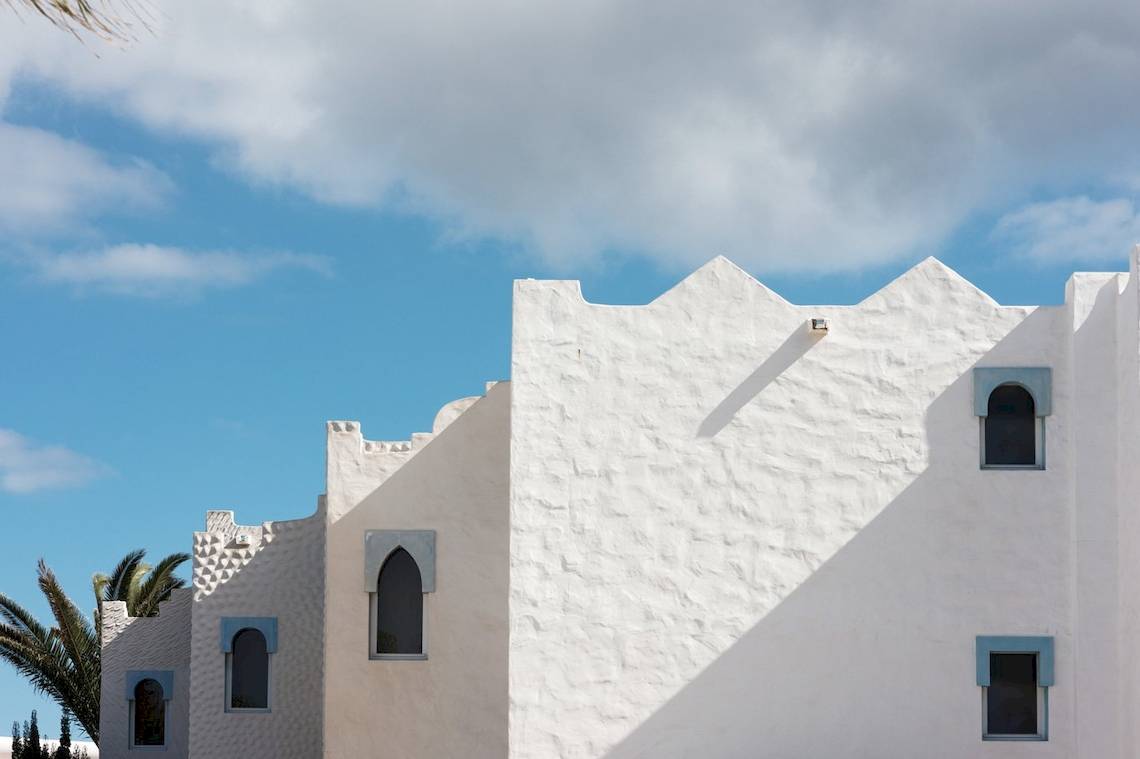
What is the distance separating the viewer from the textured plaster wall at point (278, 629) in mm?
17672

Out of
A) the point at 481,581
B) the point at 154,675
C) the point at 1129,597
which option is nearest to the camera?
the point at 1129,597

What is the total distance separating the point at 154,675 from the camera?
20.0 metres

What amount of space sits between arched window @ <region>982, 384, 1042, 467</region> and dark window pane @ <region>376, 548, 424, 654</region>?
6.53m

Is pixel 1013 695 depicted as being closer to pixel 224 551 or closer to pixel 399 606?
pixel 399 606

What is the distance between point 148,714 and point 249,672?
3.10m

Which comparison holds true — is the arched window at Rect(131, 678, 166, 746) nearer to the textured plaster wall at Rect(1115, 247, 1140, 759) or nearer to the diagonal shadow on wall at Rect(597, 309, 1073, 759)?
the diagonal shadow on wall at Rect(597, 309, 1073, 759)

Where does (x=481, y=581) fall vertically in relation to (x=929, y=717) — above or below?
above

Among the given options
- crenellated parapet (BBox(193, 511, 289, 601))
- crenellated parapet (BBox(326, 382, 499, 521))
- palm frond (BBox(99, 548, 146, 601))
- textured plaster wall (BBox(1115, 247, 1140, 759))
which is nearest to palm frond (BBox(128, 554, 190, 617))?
palm frond (BBox(99, 548, 146, 601))

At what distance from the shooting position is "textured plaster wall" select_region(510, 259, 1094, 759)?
42.2ft

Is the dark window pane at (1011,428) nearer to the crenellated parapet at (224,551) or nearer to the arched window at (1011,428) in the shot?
the arched window at (1011,428)

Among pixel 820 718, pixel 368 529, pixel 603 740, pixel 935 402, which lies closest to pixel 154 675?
pixel 368 529

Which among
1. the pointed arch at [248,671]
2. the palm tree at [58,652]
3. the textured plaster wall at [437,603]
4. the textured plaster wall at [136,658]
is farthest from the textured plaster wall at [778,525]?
the palm tree at [58,652]

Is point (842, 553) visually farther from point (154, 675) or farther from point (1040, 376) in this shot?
point (154, 675)

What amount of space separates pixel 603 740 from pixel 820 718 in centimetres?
203
